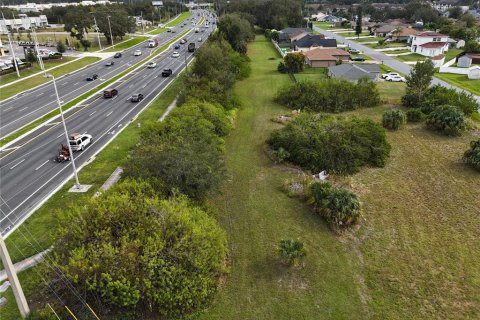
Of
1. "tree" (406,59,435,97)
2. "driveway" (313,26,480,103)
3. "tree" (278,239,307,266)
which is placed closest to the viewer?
"tree" (278,239,307,266)

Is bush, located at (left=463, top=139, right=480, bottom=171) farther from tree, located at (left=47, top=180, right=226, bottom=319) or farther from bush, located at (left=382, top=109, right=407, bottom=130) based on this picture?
tree, located at (left=47, top=180, right=226, bottom=319)

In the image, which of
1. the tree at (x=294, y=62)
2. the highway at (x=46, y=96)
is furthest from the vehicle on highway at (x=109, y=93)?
the tree at (x=294, y=62)

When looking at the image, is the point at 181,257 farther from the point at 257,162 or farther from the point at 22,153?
the point at 22,153

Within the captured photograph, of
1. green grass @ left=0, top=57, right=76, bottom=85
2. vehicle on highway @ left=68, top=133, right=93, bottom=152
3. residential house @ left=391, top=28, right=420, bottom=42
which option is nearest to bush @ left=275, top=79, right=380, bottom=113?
vehicle on highway @ left=68, top=133, right=93, bottom=152

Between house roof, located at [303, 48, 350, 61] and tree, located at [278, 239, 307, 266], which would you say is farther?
house roof, located at [303, 48, 350, 61]

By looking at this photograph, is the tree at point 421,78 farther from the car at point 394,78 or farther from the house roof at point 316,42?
the house roof at point 316,42

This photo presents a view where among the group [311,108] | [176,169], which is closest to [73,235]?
[176,169]

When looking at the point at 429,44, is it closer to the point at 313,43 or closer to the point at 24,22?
the point at 313,43
